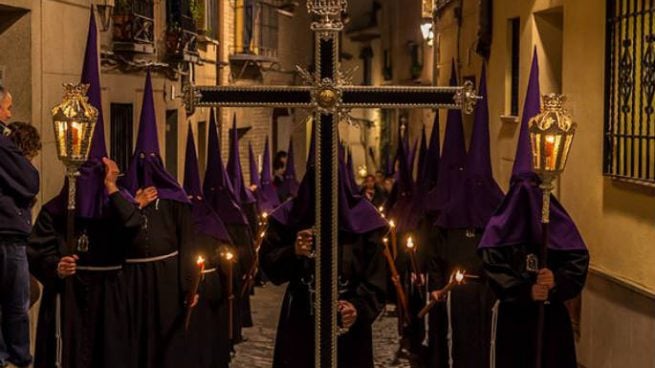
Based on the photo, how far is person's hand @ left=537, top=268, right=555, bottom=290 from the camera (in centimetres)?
709

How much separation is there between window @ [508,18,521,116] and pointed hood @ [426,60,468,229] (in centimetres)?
432

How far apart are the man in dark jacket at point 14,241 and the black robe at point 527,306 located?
2872 mm

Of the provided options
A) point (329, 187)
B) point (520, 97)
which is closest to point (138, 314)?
point (329, 187)

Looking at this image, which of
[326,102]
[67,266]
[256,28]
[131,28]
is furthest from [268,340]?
[256,28]

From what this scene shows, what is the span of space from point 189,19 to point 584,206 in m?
6.50

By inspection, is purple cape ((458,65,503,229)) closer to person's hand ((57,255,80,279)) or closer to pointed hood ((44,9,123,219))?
pointed hood ((44,9,123,219))

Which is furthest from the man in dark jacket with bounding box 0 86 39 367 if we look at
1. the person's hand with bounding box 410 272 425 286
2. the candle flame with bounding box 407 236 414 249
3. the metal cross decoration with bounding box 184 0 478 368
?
the candle flame with bounding box 407 236 414 249

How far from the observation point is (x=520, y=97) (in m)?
14.1

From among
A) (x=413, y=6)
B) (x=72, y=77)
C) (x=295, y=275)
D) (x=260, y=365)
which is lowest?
(x=260, y=365)

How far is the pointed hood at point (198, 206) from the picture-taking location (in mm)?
9930

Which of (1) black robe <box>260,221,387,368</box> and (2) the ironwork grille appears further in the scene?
(2) the ironwork grille

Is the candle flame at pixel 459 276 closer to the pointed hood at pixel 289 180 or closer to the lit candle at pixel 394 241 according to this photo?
the lit candle at pixel 394 241

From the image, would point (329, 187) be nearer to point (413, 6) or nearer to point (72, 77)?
point (72, 77)

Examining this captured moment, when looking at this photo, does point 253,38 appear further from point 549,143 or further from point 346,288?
point 549,143
